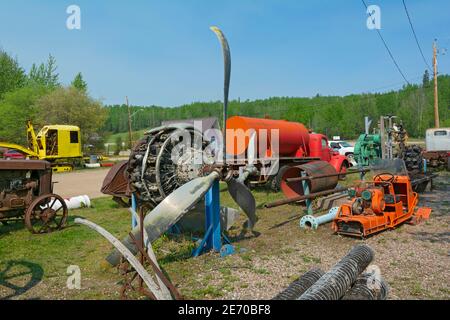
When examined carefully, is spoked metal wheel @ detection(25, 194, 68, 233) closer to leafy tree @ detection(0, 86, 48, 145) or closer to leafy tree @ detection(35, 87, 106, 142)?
leafy tree @ detection(35, 87, 106, 142)

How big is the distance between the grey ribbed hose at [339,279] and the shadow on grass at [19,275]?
3837 mm

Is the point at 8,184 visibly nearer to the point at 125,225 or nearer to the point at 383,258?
the point at 125,225

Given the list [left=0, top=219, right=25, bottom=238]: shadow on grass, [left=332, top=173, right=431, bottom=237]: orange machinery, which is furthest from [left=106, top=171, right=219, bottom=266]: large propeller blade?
[left=0, top=219, right=25, bottom=238]: shadow on grass

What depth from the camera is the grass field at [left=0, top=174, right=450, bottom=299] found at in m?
4.55

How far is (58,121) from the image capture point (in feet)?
115

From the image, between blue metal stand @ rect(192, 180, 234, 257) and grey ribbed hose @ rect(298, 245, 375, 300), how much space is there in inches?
88.5

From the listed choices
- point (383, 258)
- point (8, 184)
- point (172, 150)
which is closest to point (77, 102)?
point (8, 184)

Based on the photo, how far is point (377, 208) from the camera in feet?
23.1

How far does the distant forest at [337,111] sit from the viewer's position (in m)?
77.6

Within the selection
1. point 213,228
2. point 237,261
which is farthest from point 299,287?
point 213,228

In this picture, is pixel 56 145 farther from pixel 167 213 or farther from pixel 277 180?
pixel 167 213

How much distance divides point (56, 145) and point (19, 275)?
2187cm

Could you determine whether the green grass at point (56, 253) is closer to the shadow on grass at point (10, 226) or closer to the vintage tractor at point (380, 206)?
the shadow on grass at point (10, 226)
